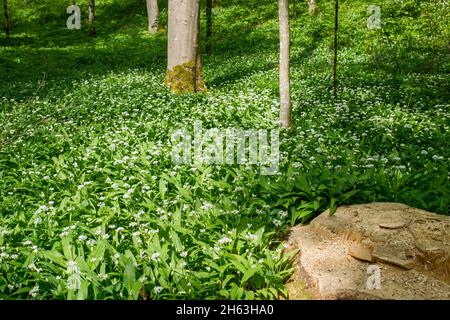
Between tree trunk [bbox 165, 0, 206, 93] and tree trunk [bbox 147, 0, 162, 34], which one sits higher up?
tree trunk [bbox 147, 0, 162, 34]

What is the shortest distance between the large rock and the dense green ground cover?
253mm

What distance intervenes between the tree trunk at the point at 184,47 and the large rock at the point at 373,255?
8.04m

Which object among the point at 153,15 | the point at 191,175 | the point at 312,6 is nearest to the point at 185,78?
→ the point at 191,175

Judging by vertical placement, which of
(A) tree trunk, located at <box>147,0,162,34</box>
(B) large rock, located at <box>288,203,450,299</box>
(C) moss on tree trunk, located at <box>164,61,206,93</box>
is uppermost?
(A) tree trunk, located at <box>147,0,162,34</box>

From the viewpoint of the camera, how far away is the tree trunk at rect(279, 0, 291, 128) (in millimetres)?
7648

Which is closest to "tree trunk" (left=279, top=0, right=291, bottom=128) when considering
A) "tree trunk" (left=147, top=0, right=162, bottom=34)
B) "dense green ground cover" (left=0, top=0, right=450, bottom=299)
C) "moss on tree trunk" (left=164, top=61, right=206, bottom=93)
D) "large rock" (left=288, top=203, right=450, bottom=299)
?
"dense green ground cover" (left=0, top=0, right=450, bottom=299)

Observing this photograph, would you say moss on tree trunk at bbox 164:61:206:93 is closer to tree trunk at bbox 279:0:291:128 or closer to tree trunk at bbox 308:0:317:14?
tree trunk at bbox 279:0:291:128

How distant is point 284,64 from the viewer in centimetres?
802

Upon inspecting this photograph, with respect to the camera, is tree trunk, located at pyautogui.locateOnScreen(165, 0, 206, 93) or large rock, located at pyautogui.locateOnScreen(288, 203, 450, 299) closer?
large rock, located at pyautogui.locateOnScreen(288, 203, 450, 299)

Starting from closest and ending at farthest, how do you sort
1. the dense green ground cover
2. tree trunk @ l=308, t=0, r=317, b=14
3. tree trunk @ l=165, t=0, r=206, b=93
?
the dense green ground cover, tree trunk @ l=165, t=0, r=206, b=93, tree trunk @ l=308, t=0, r=317, b=14

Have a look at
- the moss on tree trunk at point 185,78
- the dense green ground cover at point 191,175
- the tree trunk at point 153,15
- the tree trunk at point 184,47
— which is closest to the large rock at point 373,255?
the dense green ground cover at point 191,175

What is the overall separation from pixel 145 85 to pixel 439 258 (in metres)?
10.7

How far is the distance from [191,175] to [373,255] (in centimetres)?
324

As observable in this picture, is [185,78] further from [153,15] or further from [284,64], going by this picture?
[153,15]
